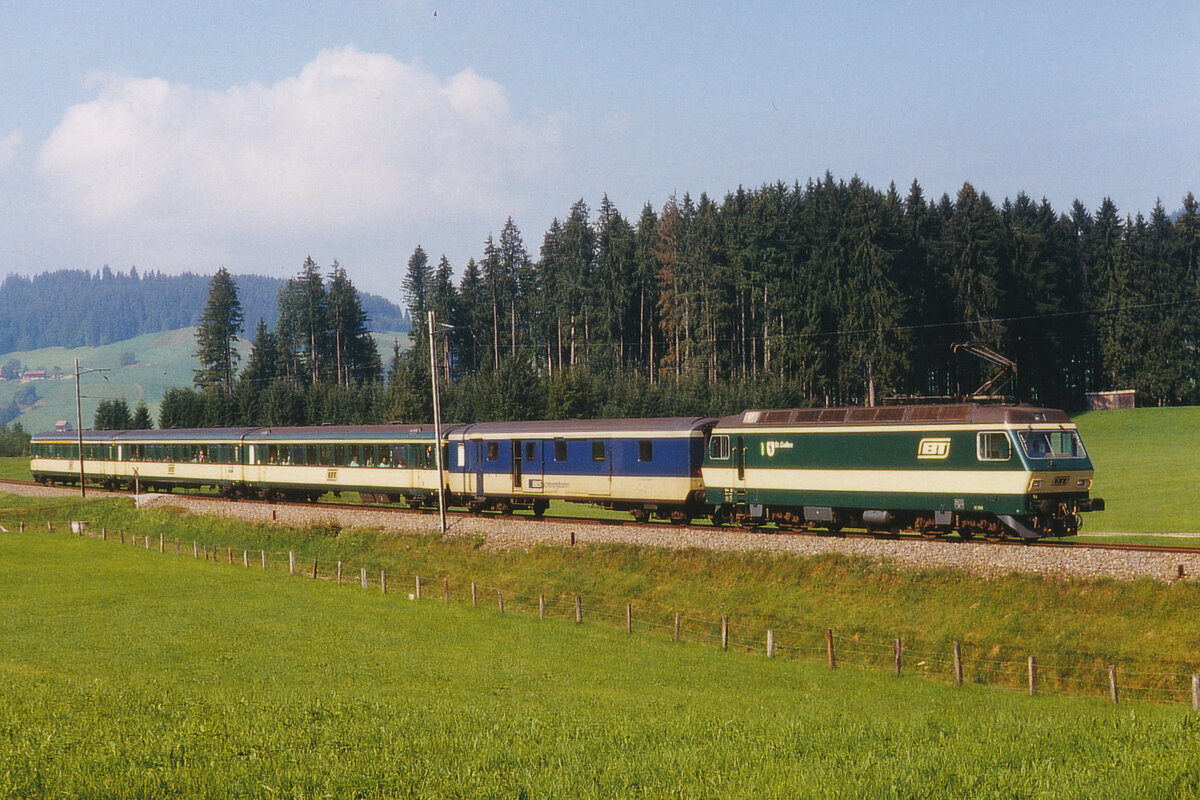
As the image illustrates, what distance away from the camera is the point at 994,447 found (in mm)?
29875

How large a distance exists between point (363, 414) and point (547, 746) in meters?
95.5

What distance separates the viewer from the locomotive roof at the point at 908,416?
2992cm

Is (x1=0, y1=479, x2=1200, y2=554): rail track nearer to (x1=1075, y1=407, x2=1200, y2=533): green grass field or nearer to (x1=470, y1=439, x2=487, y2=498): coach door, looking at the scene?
(x1=470, y1=439, x2=487, y2=498): coach door

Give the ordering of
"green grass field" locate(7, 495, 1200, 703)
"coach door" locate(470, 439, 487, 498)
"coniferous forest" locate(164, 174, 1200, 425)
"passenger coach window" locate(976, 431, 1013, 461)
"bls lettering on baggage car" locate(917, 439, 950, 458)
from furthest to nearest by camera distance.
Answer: "coniferous forest" locate(164, 174, 1200, 425) < "coach door" locate(470, 439, 487, 498) < "bls lettering on baggage car" locate(917, 439, 950, 458) < "passenger coach window" locate(976, 431, 1013, 461) < "green grass field" locate(7, 495, 1200, 703)

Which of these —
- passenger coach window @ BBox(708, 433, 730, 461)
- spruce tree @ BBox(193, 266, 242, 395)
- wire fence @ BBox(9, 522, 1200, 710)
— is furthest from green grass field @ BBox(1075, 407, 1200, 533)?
spruce tree @ BBox(193, 266, 242, 395)

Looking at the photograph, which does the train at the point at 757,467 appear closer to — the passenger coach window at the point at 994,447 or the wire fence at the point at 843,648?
the passenger coach window at the point at 994,447

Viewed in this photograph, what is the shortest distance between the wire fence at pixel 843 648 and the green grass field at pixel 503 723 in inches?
48.8

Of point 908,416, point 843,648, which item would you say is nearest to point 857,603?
point 843,648

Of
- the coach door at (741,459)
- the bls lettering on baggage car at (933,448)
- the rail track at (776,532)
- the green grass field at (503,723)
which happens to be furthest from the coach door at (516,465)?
the bls lettering on baggage car at (933,448)

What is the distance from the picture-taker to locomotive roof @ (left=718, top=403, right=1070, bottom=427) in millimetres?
29922

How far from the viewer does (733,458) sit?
36469 millimetres

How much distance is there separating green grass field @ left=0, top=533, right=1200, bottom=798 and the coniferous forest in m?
55.5

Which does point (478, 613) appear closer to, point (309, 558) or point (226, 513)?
point (309, 558)

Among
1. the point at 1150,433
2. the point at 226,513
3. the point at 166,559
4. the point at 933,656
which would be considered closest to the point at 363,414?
the point at 226,513
